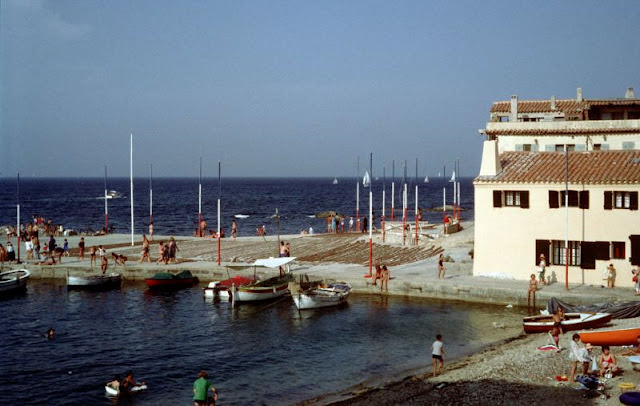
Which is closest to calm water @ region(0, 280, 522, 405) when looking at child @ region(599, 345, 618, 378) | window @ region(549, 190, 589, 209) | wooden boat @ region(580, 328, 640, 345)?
wooden boat @ region(580, 328, 640, 345)

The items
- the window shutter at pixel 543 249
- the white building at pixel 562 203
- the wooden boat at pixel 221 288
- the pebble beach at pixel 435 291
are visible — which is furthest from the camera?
the wooden boat at pixel 221 288

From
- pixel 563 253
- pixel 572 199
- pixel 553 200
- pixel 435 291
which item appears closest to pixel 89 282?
pixel 435 291

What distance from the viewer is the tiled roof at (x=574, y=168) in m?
38.5

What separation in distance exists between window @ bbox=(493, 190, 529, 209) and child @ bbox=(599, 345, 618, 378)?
1701cm

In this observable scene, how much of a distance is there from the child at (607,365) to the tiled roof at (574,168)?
1631 centimetres

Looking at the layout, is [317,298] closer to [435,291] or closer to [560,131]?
[435,291]

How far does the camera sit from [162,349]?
32562 mm

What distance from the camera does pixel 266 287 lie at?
4231cm

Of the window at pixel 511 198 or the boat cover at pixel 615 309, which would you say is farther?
the window at pixel 511 198

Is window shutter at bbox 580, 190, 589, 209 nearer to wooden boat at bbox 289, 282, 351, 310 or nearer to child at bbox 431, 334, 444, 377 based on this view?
wooden boat at bbox 289, 282, 351, 310

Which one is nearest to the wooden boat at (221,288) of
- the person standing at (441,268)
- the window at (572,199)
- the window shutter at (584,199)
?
the person standing at (441,268)

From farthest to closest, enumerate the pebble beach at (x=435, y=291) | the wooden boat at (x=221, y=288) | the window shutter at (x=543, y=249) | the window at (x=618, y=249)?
the wooden boat at (x=221, y=288), the window shutter at (x=543, y=249), the window at (x=618, y=249), the pebble beach at (x=435, y=291)

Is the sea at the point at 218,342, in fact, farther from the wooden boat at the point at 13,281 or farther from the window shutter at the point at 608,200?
the window shutter at the point at 608,200

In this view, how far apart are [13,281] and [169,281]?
10403 millimetres
